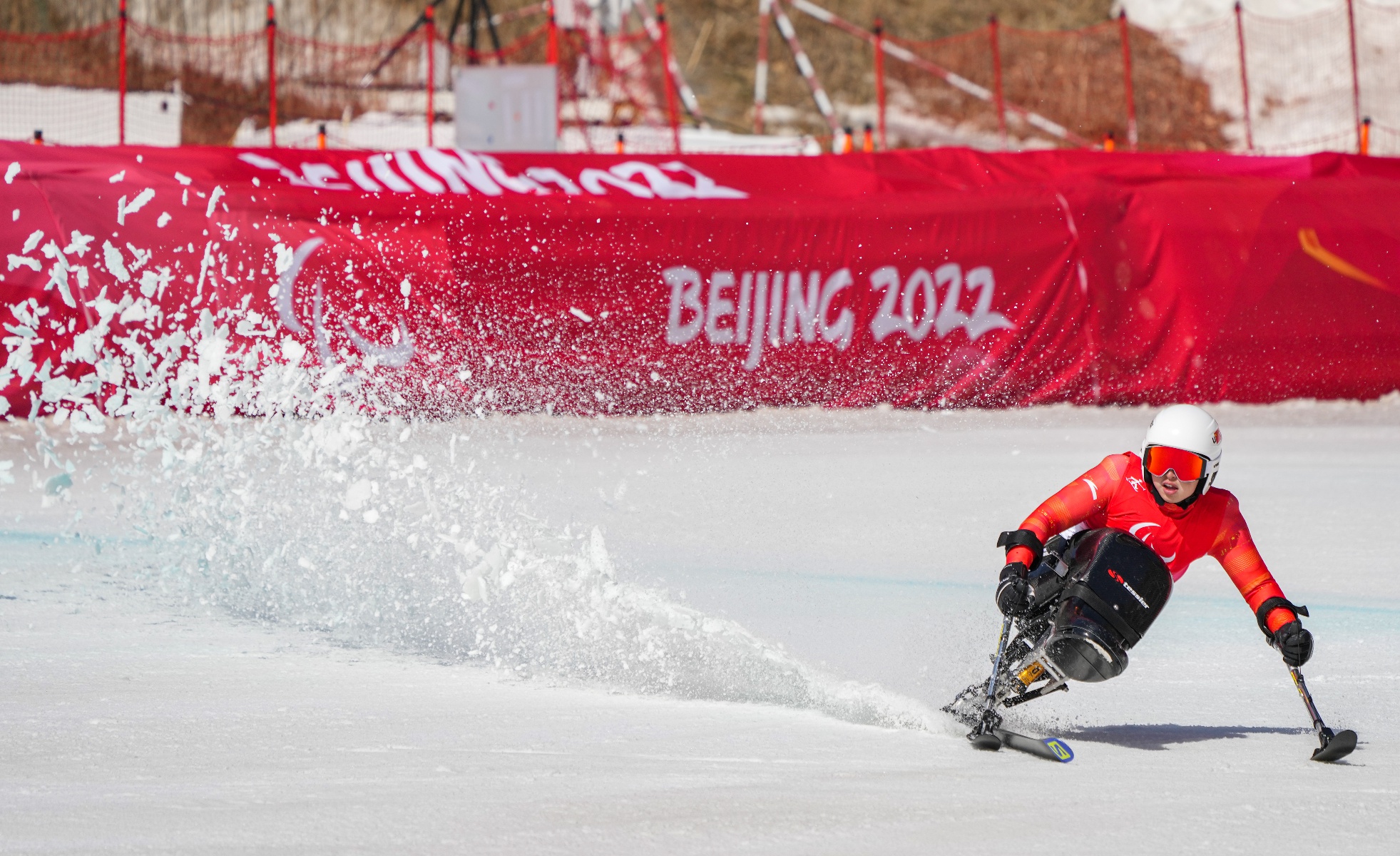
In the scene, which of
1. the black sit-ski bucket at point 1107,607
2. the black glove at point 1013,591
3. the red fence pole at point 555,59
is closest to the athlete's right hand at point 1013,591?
the black glove at point 1013,591

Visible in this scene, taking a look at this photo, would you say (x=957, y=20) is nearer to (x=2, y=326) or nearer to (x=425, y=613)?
(x=2, y=326)

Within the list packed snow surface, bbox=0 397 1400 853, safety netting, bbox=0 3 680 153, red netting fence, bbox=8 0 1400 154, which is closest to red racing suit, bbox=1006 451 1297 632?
packed snow surface, bbox=0 397 1400 853

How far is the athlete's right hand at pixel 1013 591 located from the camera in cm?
406

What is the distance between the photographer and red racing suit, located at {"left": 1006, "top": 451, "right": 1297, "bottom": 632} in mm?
4316

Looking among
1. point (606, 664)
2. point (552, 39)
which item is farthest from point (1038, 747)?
point (552, 39)

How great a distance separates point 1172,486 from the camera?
13.8 ft

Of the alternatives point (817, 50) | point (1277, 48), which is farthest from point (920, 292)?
point (1277, 48)

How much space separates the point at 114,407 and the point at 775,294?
502cm

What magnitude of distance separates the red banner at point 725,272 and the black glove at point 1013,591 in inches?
280

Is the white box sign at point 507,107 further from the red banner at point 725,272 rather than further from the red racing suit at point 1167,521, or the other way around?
the red racing suit at point 1167,521

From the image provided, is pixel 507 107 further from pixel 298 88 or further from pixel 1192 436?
pixel 1192 436

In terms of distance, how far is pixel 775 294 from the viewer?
39.2ft

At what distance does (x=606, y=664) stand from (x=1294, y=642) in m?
2.18

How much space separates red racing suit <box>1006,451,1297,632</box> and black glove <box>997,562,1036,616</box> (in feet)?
0.72
